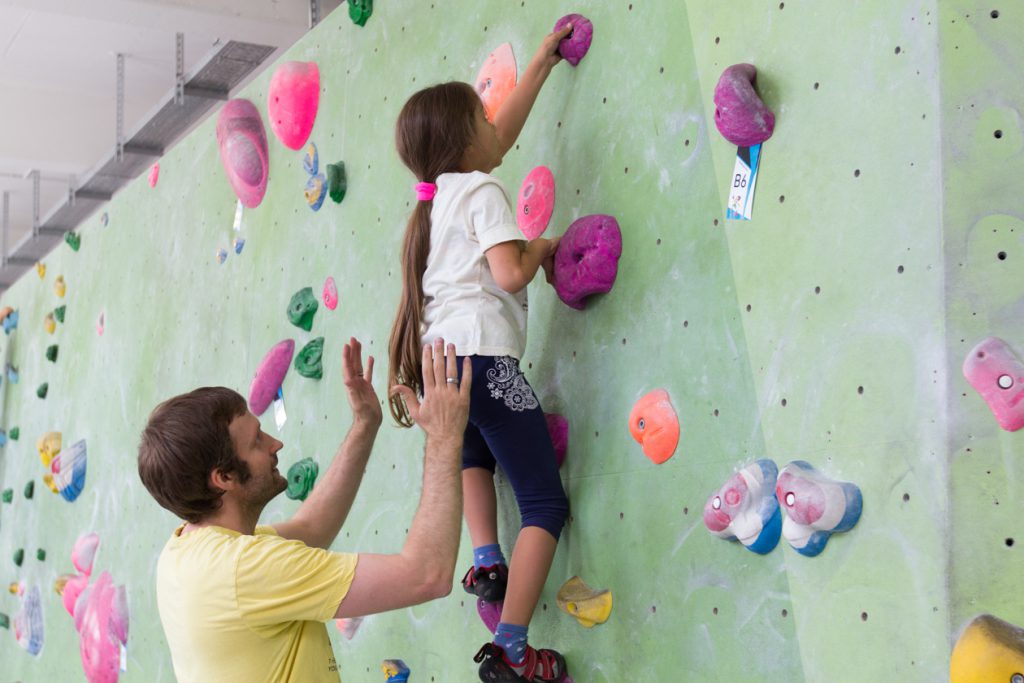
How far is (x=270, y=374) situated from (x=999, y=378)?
238cm

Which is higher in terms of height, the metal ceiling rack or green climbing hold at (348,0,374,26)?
the metal ceiling rack

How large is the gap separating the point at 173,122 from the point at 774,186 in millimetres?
4165

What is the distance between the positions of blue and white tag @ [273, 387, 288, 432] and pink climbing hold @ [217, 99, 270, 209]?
668 millimetres

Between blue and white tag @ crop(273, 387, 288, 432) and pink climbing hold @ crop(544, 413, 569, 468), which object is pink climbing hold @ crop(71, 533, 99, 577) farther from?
pink climbing hold @ crop(544, 413, 569, 468)

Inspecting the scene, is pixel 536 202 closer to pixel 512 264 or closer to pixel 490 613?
pixel 512 264

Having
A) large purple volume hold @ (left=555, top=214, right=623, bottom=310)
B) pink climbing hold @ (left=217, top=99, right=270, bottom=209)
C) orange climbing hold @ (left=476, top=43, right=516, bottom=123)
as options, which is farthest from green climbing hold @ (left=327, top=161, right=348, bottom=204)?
large purple volume hold @ (left=555, top=214, right=623, bottom=310)

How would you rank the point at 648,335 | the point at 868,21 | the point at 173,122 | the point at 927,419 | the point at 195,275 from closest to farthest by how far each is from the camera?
the point at 927,419, the point at 868,21, the point at 648,335, the point at 195,275, the point at 173,122

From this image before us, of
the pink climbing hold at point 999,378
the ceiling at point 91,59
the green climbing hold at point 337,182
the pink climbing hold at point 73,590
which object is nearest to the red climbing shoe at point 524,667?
the pink climbing hold at point 999,378

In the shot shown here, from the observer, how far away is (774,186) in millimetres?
1825

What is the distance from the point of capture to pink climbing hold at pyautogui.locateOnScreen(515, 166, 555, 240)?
241 centimetres

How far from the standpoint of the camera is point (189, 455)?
1.80 m

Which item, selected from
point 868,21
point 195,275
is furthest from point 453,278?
point 195,275

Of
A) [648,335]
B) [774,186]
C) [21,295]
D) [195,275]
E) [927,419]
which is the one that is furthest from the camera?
[21,295]

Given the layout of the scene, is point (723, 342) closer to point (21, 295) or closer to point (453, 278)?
point (453, 278)
